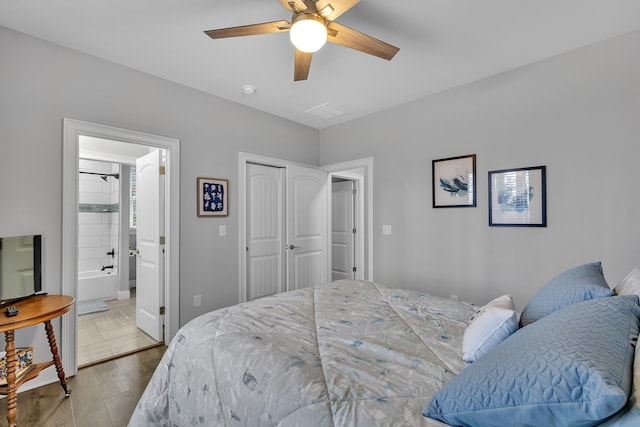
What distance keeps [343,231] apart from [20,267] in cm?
429

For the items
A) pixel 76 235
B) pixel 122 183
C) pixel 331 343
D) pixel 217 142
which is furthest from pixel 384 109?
pixel 122 183

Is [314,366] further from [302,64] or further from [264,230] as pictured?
[264,230]

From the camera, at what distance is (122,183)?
4.82 m

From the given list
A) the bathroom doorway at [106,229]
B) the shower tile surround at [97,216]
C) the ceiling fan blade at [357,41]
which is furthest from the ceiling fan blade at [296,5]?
the shower tile surround at [97,216]

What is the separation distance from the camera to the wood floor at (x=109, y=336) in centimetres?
274

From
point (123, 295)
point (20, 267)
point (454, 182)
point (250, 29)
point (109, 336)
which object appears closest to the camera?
point (250, 29)

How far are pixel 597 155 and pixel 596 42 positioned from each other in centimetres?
87

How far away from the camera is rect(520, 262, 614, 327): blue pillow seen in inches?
46.5

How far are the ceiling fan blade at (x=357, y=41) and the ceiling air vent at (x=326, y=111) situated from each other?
157 centimetres

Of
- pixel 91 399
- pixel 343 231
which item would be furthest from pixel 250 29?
pixel 343 231

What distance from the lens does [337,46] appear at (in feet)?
7.73

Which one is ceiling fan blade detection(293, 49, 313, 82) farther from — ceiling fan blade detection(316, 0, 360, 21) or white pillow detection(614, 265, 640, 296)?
white pillow detection(614, 265, 640, 296)

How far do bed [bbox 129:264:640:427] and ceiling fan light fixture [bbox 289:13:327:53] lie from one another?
5.19 ft

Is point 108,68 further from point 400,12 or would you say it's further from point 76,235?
point 400,12
